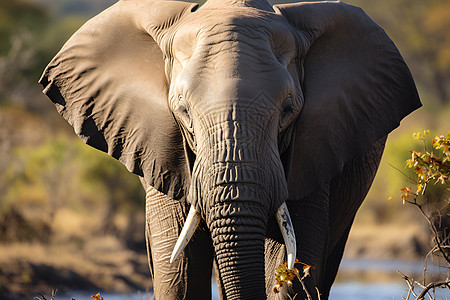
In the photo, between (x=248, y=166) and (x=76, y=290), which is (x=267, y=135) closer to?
(x=248, y=166)

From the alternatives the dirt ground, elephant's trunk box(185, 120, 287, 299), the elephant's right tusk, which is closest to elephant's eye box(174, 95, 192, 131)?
elephant's trunk box(185, 120, 287, 299)

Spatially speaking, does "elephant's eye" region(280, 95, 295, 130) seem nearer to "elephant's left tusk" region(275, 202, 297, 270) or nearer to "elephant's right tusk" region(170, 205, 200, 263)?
"elephant's left tusk" region(275, 202, 297, 270)

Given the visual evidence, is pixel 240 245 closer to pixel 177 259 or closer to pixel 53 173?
pixel 177 259

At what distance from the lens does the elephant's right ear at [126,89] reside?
4.34 metres

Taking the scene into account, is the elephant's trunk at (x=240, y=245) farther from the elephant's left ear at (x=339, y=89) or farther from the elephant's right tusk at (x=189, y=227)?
the elephant's left ear at (x=339, y=89)

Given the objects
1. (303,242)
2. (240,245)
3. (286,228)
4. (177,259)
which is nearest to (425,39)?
(303,242)

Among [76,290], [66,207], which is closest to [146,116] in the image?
[76,290]

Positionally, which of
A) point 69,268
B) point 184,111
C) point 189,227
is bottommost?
point 69,268

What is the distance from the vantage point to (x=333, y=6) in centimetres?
466

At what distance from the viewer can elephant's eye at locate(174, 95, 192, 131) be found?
396cm

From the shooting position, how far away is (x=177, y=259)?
442 centimetres

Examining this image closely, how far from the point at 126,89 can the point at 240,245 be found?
48.8 inches

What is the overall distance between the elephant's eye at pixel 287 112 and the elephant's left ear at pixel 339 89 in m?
0.26

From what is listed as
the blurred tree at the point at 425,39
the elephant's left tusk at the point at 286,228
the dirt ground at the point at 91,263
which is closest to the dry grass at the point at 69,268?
the dirt ground at the point at 91,263
